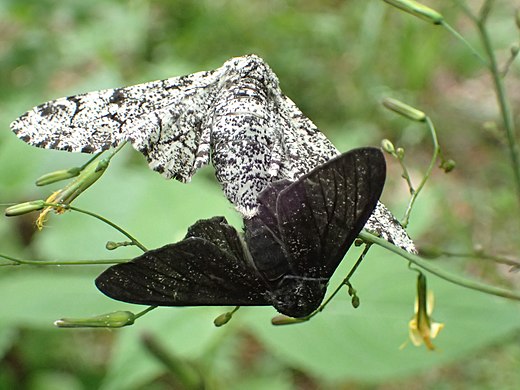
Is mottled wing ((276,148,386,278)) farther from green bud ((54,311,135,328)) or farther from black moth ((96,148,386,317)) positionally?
green bud ((54,311,135,328))

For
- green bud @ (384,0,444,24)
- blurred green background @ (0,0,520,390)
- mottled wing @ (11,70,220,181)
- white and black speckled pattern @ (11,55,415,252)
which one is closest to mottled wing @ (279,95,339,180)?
white and black speckled pattern @ (11,55,415,252)

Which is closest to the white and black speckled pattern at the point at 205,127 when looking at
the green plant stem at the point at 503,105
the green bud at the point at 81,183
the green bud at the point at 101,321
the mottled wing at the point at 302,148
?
the mottled wing at the point at 302,148

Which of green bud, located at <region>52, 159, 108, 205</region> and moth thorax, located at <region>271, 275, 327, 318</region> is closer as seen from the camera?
moth thorax, located at <region>271, 275, 327, 318</region>

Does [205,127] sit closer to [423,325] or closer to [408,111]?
[408,111]

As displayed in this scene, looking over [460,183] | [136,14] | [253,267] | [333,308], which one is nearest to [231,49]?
[136,14]

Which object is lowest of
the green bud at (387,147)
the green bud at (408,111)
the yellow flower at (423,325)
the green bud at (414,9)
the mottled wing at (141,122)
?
the yellow flower at (423,325)

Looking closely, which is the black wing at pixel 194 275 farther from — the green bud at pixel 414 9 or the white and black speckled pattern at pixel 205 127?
the green bud at pixel 414 9

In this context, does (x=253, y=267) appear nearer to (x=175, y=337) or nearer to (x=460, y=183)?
(x=175, y=337)
